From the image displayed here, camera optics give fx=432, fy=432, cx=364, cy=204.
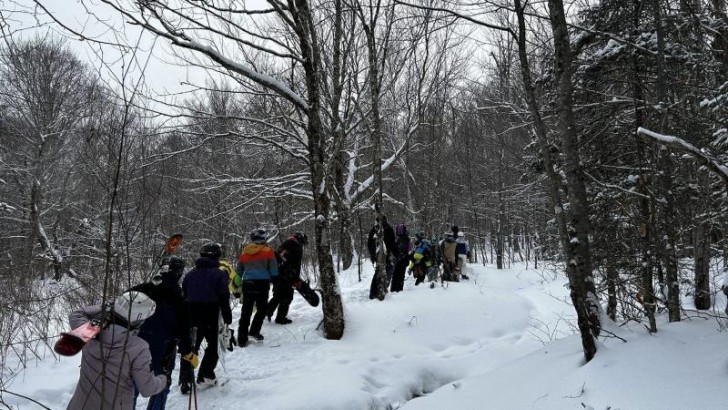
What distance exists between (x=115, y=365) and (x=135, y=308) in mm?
399

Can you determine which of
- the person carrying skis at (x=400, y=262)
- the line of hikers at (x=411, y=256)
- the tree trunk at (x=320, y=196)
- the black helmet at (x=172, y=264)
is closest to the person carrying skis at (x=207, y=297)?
the black helmet at (x=172, y=264)

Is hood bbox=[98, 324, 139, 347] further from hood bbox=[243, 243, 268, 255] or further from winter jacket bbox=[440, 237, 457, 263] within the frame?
winter jacket bbox=[440, 237, 457, 263]

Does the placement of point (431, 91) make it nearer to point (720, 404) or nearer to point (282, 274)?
point (282, 274)

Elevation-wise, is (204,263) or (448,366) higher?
(204,263)

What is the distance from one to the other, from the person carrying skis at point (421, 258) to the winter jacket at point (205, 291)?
6918 millimetres

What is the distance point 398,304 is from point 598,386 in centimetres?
516

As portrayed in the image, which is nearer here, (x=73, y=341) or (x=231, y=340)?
(x=73, y=341)

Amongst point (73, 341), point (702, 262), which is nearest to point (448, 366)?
point (702, 262)

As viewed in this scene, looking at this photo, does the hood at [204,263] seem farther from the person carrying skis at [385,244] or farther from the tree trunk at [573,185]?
the person carrying skis at [385,244]

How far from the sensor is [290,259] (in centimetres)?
739

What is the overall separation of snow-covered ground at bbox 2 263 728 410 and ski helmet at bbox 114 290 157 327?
1.80m

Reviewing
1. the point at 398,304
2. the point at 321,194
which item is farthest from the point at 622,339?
the point at 398,304

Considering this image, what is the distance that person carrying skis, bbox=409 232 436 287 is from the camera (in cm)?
1141

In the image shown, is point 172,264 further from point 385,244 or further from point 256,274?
point 385,244
